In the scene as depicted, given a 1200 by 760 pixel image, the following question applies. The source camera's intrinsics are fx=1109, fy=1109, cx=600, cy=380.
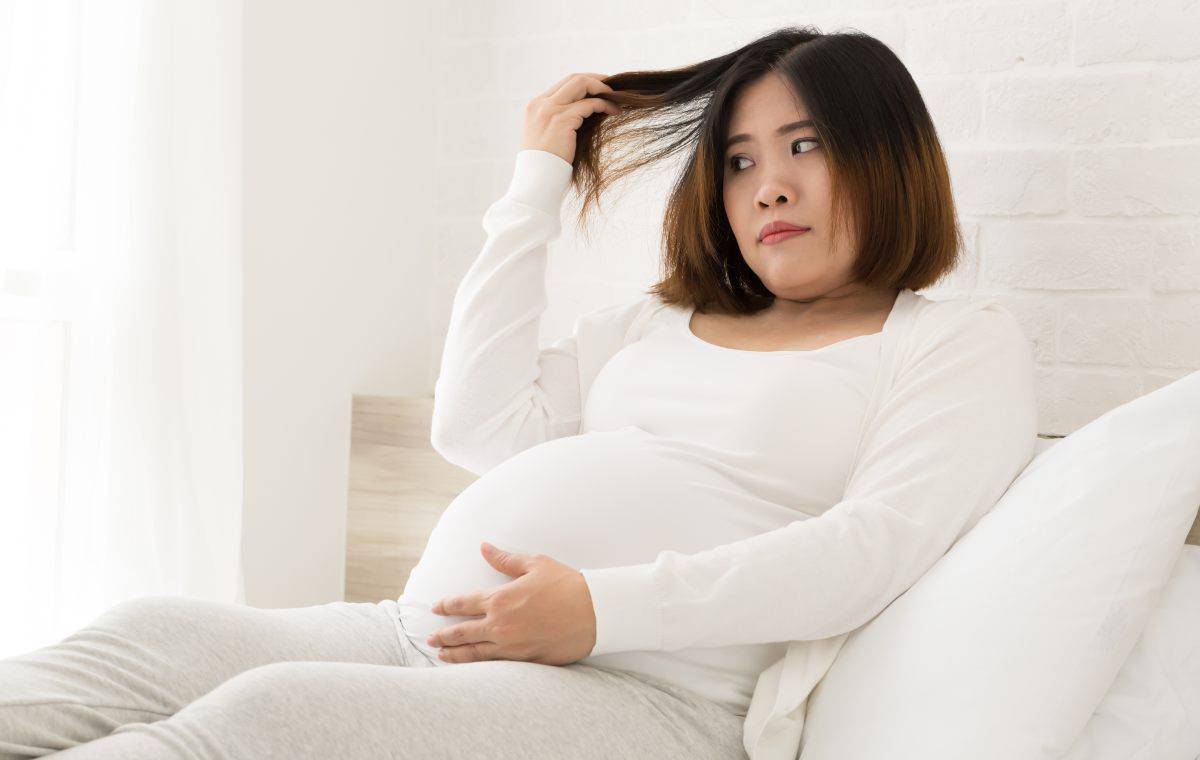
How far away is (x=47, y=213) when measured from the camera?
1586mm

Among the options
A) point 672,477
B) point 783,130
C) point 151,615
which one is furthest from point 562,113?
point 151,615

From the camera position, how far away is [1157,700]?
91cm

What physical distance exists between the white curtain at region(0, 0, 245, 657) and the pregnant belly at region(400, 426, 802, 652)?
688 mm

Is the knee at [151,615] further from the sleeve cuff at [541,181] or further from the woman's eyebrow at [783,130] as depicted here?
the woman's eyebrow at [783,130]

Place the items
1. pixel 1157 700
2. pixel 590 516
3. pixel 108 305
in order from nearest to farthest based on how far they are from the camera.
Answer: pixel 1157 700, pixel 590 516, pixel 108 305

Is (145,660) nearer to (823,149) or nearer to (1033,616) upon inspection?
(1033,616)

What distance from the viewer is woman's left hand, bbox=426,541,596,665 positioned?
100 cm

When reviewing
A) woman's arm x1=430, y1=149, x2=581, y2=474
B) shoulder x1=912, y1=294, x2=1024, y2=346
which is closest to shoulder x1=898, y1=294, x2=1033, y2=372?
shoulder x1=912, y1=294, x2=1024, y2=346

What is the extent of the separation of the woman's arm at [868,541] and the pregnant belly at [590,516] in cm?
6

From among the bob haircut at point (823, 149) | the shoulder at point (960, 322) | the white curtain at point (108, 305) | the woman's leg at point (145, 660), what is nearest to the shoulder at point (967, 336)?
the shoulder at point (960, 322)

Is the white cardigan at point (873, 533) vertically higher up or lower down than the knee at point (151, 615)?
higher up

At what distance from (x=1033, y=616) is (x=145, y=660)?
751 millimetres

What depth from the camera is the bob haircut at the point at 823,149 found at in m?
1.28

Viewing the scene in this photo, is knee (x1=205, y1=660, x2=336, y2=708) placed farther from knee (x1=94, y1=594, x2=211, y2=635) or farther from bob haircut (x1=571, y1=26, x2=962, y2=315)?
bob haircut (x1=571, y1=26, x2=962, y2=315)
